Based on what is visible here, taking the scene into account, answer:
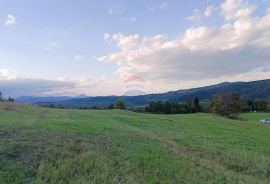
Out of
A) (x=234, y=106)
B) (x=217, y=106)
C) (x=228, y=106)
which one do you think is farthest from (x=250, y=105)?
(x=217, y=106)

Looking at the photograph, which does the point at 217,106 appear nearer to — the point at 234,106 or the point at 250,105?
the point at 234,106

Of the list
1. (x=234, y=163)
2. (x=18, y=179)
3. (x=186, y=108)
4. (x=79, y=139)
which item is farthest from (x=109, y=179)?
(x=186, y=108)

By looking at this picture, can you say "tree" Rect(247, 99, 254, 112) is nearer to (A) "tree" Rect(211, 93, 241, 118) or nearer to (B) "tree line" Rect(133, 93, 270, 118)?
(B) "tree line" Rect(133, 93, 270, 118)

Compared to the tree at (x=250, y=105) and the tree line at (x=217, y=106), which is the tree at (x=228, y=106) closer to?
the tree line at (x=217, y=106)

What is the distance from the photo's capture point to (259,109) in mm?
135000

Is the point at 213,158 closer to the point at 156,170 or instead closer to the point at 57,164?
the point at 156,170

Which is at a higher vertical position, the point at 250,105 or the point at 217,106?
the point at 217,106

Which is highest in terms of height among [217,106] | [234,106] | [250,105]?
[217,106]

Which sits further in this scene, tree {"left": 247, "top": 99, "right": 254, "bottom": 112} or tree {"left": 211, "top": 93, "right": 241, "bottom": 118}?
tree {"left": 247, "top": 99, "right": 254, "bottom": 112}

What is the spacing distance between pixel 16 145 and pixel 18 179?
13.1ft

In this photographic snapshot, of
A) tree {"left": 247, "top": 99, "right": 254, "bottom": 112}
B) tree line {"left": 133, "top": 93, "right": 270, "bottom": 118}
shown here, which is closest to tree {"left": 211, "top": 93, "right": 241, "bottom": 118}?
tree line {"left": 133, "top": 93, "right": 270, "bottom": 118}

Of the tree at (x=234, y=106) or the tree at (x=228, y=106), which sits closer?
the tree at (x=234, y=106)

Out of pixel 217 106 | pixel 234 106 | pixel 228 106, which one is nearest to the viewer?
pixel 228 106

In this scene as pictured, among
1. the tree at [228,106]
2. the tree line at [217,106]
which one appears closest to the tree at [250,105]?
the tree line at [217,106]
